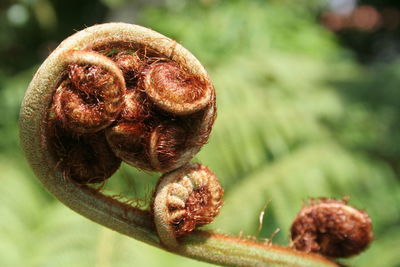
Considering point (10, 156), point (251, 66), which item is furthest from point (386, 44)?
point (10, 156)

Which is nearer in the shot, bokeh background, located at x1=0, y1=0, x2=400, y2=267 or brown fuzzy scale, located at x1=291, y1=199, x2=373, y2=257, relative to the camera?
brown fuzzy scale, located at x1=291, y1=199, x2=373, y2=257

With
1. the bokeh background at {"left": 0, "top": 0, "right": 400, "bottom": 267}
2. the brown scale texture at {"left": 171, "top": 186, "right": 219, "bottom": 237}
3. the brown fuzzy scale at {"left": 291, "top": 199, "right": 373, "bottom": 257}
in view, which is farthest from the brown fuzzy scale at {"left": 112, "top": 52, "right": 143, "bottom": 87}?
the bokeh background at {"left": 0, "top": 0, "right": 400, "bottom": 267}

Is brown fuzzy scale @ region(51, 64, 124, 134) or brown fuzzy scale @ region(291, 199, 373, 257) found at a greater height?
brown fuzzy scale @ region(51, 64, 124, 134)

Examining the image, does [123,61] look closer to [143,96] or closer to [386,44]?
[143,96]

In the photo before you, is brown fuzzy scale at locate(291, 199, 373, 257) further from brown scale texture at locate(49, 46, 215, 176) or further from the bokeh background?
the bokeh background

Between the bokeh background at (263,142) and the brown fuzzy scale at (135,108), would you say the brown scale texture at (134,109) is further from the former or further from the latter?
the bokeh background at (263,142)

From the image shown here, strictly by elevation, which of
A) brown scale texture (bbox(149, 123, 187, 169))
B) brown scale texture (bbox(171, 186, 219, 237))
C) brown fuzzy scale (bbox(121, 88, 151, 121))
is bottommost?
brown scale texture (bbox(171, 186, 219, 237))
